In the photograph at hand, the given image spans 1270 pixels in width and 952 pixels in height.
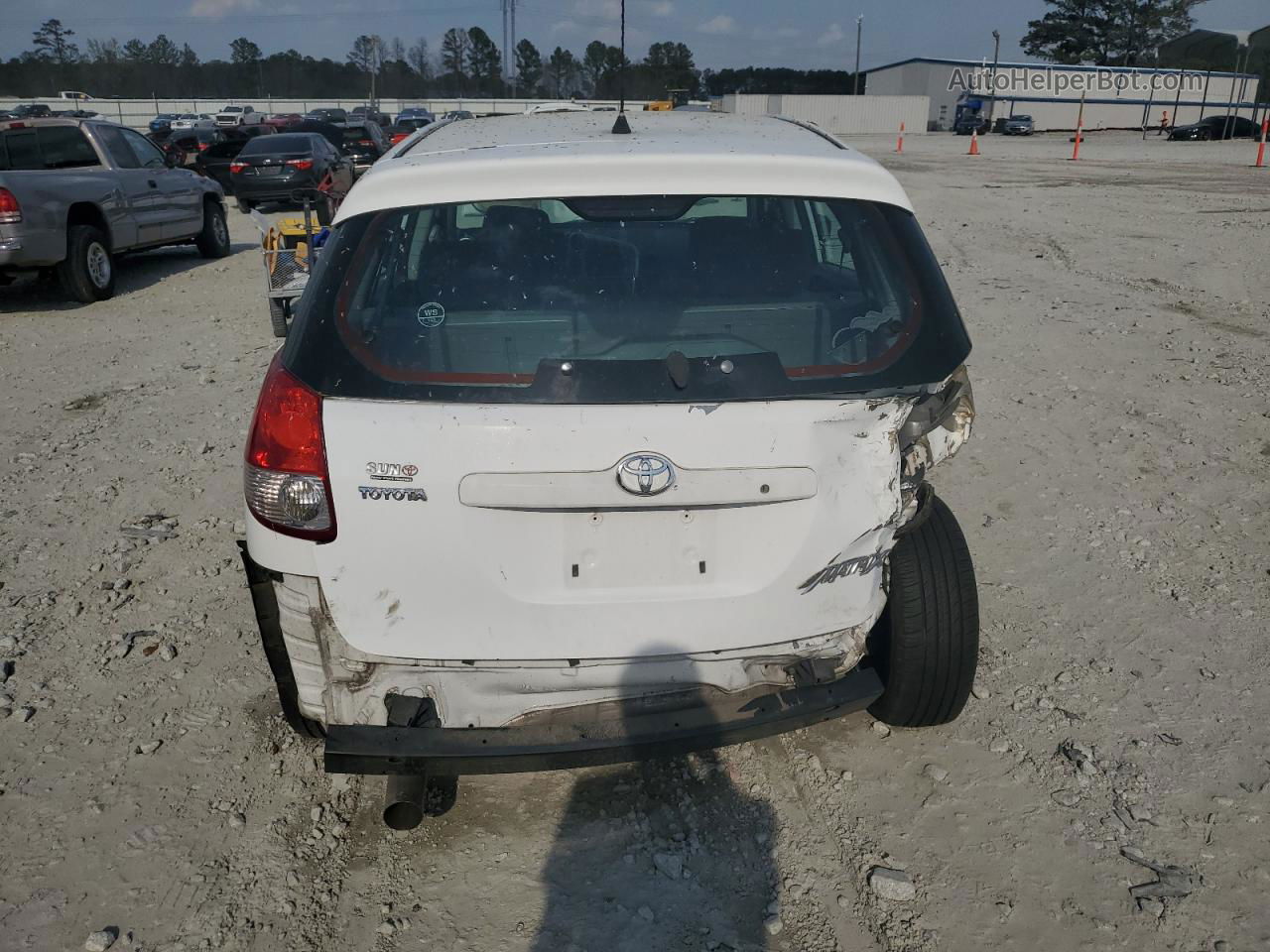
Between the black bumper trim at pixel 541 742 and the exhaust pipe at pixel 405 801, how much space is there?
0.48ft

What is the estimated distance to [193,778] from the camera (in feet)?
9.97

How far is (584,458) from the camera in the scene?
2.28 meters

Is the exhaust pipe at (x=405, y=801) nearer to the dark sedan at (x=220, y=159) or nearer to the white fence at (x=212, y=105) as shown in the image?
the dark sedan at (x=220, y=159)

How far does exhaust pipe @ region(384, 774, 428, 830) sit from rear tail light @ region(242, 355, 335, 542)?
2.26ft

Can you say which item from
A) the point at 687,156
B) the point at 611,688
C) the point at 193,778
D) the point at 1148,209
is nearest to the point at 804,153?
the point at 687,156

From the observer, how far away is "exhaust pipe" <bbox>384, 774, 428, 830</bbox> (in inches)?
103

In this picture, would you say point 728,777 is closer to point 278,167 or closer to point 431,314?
point 431,314

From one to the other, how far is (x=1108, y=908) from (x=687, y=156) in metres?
2.12

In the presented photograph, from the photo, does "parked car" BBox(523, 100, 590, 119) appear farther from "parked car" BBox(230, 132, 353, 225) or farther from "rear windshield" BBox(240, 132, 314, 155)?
"rear windshield" BBox(240, 132, 314, 155)

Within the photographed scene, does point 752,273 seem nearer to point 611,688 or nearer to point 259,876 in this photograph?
point 611,688

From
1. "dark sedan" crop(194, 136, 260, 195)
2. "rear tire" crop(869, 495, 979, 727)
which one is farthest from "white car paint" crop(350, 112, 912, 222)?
"dark sedan" crop(194, 136, 260, 195)

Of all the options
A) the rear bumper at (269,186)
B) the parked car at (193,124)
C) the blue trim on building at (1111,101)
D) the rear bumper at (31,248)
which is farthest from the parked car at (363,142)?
the blue trim on building at (1111,101)

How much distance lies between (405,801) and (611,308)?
4.45 ft

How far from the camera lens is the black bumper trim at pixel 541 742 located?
242cm
